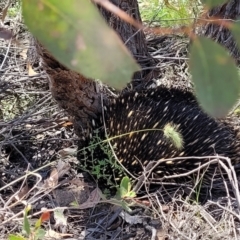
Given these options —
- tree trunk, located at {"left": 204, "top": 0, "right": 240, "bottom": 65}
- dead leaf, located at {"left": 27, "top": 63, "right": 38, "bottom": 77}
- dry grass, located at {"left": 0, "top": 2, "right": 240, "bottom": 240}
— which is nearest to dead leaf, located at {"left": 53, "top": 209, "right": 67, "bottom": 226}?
dry grass, located at {"left": 0, "top": 2, "right": 240, "bottom": 240}

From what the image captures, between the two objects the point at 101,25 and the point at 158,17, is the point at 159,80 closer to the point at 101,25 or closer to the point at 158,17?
the point at 158,17

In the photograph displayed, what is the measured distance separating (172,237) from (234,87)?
129cm

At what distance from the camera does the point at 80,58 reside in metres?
0.17

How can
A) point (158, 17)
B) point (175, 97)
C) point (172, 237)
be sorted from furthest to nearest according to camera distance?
point (158, 17), point (175, 97), point (172, 237)

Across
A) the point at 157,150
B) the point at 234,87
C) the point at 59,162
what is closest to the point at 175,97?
the point at 157,150

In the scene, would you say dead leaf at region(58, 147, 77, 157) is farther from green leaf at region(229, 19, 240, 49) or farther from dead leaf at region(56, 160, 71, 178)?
green leaf at region(229, 19, 240, 49)

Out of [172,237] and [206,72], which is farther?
[172,237]

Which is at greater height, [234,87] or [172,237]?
[234,87]

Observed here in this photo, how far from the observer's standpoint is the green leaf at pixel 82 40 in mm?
167

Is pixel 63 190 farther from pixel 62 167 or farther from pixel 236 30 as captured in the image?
pixel 236 30

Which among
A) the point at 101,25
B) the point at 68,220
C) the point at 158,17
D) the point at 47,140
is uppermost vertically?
the point at 101,25

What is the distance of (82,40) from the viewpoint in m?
0.17

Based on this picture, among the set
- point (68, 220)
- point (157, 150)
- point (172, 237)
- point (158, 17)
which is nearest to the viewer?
point (172, 237)

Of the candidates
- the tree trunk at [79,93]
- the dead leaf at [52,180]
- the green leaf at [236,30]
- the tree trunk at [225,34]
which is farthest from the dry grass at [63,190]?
the green leaf at [236,30]
